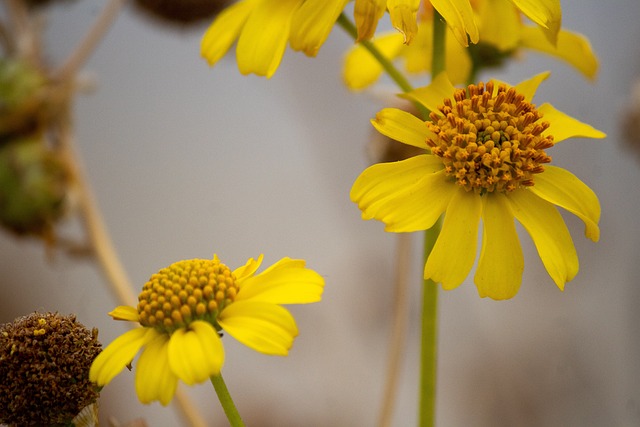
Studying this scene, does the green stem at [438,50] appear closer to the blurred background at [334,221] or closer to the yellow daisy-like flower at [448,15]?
the yellow daisy-like flower at [448,15]

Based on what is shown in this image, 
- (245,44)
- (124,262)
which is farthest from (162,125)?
(245,44)

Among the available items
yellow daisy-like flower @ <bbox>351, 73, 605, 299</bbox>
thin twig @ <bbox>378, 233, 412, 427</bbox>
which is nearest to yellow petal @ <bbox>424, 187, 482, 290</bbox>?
yellow daisy-like flower @ <bbox>351, 73, 605, 299</bbox>

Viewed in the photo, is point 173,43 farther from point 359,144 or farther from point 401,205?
point 401,205

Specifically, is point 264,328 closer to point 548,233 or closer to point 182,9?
point 548,233

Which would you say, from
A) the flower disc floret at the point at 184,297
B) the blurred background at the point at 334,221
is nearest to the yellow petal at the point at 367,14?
the flower disc floret at the point at 184,297

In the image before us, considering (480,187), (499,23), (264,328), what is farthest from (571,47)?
(264,328)
